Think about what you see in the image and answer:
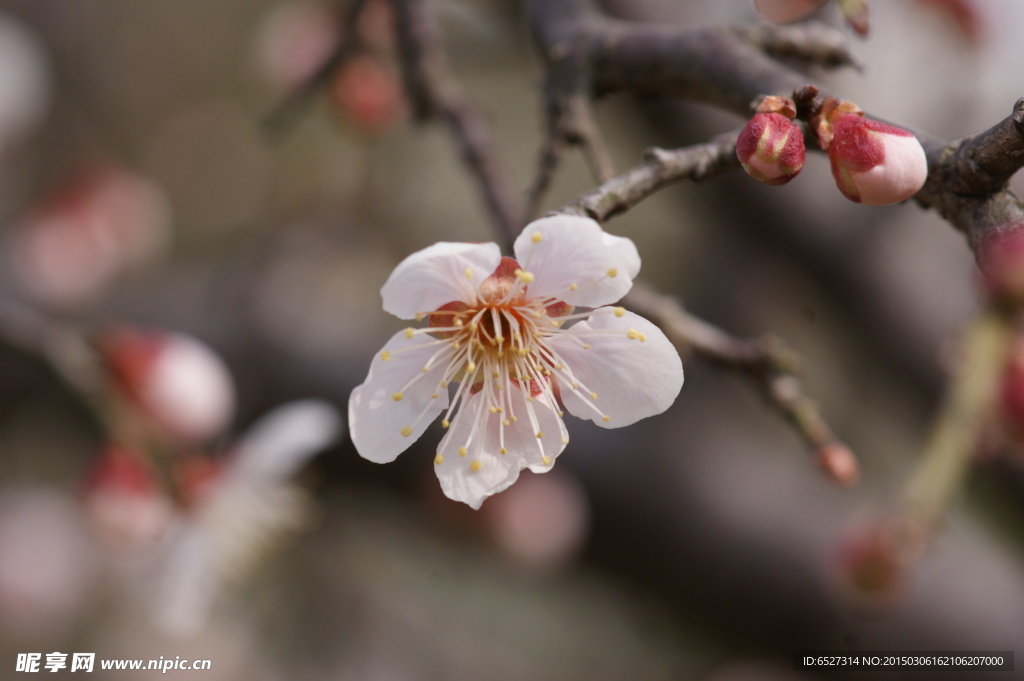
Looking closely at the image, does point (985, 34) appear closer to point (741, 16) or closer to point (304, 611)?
point (741, 16)

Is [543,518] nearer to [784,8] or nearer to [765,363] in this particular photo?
[765,363]

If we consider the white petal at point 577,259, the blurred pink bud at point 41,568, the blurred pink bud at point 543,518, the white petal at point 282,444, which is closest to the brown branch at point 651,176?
the white petal at point 577,259

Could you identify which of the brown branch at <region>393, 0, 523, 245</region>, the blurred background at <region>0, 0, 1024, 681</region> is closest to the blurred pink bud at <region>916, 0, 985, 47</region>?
the blurred background at <region>0, 0, 1024, 681</region>

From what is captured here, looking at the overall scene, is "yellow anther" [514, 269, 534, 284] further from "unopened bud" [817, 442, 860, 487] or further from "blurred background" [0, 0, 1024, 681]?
"blurred background" [0, 0, 1024, 681]

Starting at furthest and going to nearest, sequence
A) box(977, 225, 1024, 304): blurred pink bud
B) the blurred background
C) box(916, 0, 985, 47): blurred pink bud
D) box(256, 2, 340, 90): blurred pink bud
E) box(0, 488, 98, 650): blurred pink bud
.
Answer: box(0, 488, 98, 650): blurred pink bud, box(256, 2, 340, 90): blurred pink bud, box(916, 0, 985, 47): blurred pink bud, the blurred background, box(977, 225, 1024, 304): blurred pink bud

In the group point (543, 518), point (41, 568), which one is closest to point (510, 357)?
point (543, 518)

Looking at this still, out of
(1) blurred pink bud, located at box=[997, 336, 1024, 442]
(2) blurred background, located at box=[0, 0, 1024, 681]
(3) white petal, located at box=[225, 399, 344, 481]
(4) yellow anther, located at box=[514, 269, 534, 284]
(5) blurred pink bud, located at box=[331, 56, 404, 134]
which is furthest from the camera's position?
(5) blurred pink bud, located at box=[331, 56, 404, 134]

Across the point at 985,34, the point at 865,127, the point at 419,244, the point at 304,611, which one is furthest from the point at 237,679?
the point at 985,34

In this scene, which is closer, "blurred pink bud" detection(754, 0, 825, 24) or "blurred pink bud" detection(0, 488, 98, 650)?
"blurred pink bud" detection(754, 0, 825, 24)

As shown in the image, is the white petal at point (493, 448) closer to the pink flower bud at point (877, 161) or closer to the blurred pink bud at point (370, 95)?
the pink flower bud at point (877, 161)
